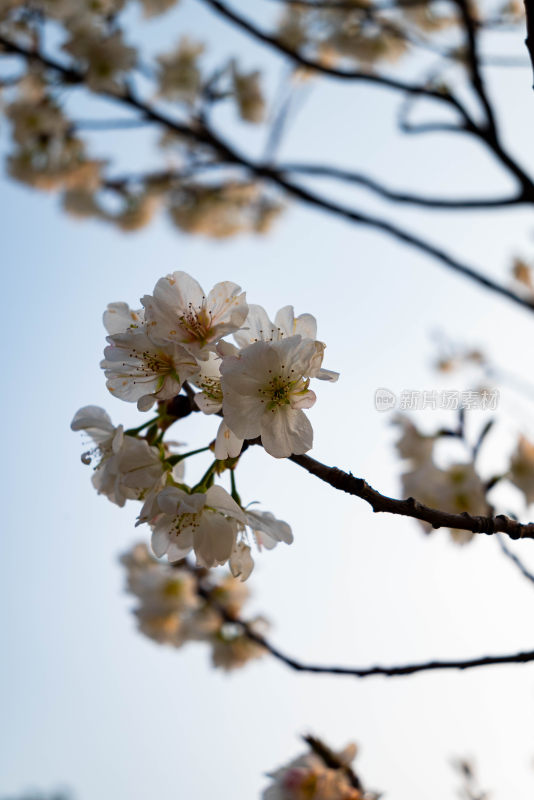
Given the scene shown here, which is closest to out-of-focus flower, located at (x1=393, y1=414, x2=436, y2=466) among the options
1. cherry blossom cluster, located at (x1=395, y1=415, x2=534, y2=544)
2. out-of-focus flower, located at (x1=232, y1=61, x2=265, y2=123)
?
cherry blossom cluster, located at (x1=395, y1=415, x2=534, y2=544)

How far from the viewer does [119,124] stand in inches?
157

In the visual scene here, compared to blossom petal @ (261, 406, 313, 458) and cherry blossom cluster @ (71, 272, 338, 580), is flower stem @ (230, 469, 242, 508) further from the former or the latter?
blossom petal @ (261, 406, 313, 458)

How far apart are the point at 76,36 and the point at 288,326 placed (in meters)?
3.98

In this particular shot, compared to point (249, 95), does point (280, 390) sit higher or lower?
lower

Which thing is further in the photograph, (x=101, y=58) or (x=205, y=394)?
(x=101, y=58)

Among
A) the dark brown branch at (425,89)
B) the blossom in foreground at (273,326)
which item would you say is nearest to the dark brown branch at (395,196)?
the dark brown branch at (425,89)

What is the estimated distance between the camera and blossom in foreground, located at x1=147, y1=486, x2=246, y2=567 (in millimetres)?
1153

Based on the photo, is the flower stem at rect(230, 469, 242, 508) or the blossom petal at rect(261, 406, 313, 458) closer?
the blossom petal at rect(261, 406, 313, 458)

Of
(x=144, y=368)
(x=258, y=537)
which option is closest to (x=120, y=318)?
(x=144, y=368)

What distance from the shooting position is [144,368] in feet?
3.77

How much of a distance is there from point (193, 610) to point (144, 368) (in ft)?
8.62

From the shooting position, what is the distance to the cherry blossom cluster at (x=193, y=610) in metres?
3.35

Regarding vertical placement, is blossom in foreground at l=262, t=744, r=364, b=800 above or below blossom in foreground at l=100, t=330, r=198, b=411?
below

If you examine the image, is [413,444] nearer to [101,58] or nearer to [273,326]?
[273,326]
